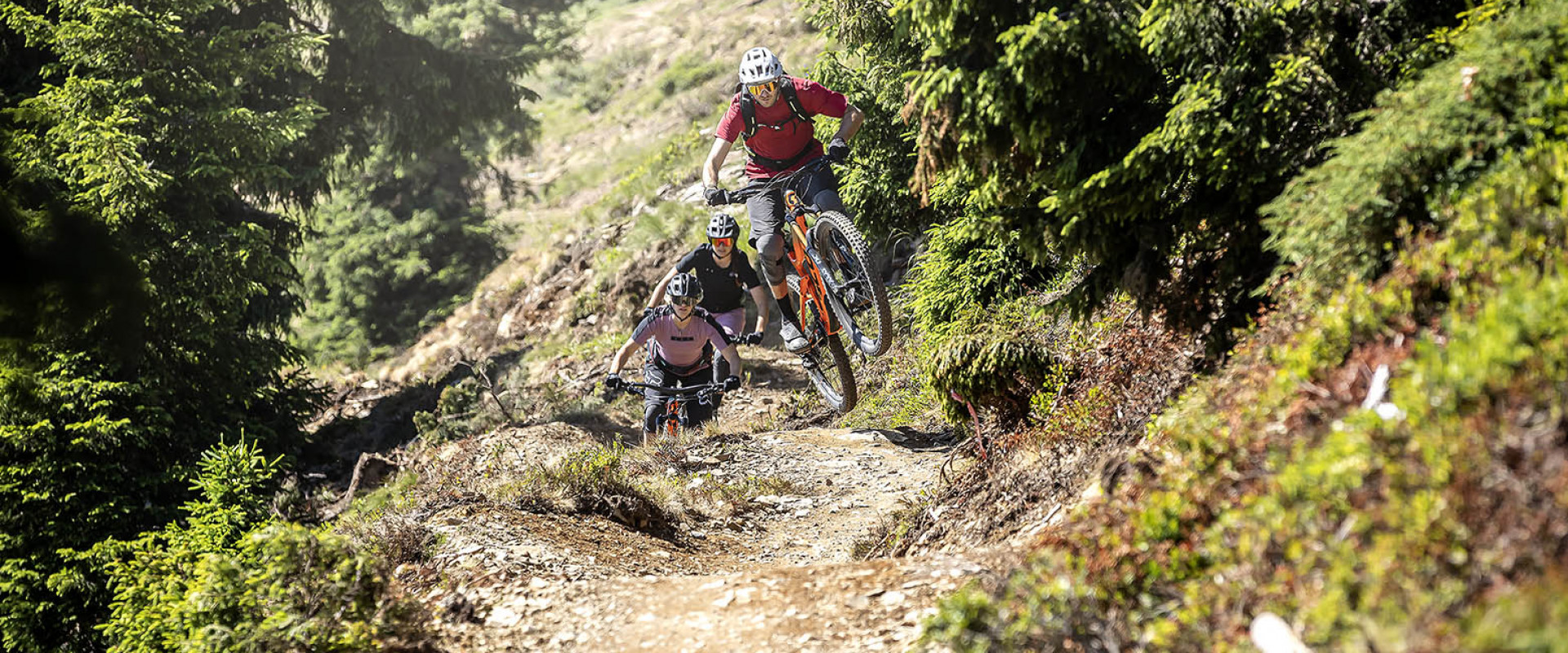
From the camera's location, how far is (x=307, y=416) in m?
17.9

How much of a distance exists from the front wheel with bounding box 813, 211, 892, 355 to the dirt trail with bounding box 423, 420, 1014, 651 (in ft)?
6.44

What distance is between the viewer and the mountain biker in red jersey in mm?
9945

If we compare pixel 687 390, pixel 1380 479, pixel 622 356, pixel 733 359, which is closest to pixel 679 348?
pixel 687 390

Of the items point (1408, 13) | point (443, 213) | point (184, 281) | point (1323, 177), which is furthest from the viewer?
point (443, 213)

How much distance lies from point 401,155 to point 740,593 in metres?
22.1

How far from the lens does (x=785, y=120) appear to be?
1024 cm

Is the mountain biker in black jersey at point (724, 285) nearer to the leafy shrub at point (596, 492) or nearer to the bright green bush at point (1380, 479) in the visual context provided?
the leafy shrub at point (596, 492)

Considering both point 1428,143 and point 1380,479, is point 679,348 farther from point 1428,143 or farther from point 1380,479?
point 1380,479

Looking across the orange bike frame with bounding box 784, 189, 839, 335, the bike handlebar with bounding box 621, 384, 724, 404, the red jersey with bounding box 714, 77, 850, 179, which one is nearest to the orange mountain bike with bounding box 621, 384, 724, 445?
the bike handlebar with bounding box 621, 384, 724, 404

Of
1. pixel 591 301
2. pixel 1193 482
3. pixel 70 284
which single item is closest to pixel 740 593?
pixel 1193 482

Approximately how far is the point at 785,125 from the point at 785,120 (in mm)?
46

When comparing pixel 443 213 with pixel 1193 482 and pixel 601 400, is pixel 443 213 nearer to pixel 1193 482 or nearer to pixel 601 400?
pixel 601 400

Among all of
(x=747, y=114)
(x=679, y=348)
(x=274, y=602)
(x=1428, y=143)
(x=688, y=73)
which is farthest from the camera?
(x=688, y=73)

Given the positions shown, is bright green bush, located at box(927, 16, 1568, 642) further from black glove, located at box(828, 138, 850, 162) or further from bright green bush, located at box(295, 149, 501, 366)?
bright green bush, located at box(295, 149, 501, 366)
